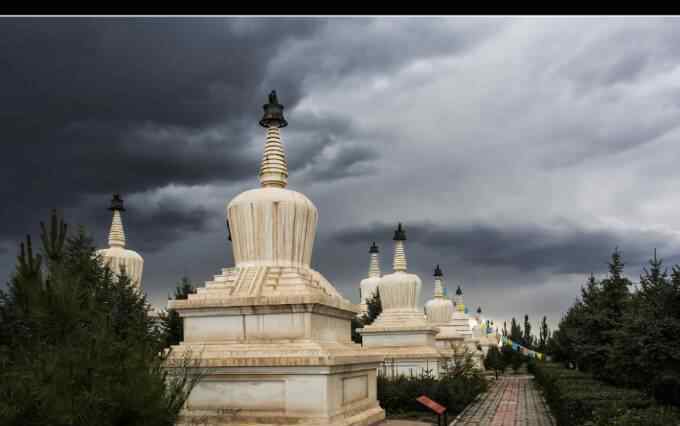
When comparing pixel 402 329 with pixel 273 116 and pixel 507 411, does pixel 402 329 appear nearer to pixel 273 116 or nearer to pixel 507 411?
pixel 507 411

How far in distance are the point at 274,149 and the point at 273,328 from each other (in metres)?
5.61

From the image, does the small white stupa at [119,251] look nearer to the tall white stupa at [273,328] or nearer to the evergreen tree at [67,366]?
the tall white stupa at [273,328]

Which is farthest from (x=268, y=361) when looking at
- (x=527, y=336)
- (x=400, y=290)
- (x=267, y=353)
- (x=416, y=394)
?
(x=527, y=336)

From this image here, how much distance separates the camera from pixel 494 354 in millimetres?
65750

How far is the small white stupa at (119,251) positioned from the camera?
31219mm

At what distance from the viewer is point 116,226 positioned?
32281 mm

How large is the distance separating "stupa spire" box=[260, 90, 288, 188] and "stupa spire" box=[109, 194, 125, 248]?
55.5 feet

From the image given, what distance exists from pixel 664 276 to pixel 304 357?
15.5 m

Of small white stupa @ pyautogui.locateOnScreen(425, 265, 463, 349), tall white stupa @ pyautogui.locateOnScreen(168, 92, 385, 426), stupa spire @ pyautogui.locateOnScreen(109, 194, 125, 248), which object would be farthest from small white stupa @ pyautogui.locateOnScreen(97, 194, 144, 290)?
small white stupa @ pyautogui.locateOnScreen(425, 265, 463, 349)

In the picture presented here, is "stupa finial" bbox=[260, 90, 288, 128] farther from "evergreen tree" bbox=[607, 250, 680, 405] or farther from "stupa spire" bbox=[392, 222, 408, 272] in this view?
"stupa spire" bbox=[392, 222, 408, 272]

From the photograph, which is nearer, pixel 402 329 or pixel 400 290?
pixel 402 329

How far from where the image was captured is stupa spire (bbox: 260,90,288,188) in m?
17.9

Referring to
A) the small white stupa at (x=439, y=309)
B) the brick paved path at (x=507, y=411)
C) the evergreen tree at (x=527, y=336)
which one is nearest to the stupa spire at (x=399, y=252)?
the brick paved path at (x=507, y=411)

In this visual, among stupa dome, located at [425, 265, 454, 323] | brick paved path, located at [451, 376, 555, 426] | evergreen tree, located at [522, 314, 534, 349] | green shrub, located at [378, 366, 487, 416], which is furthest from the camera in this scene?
evergreen tree, located at [522, 314, 534, 349]
